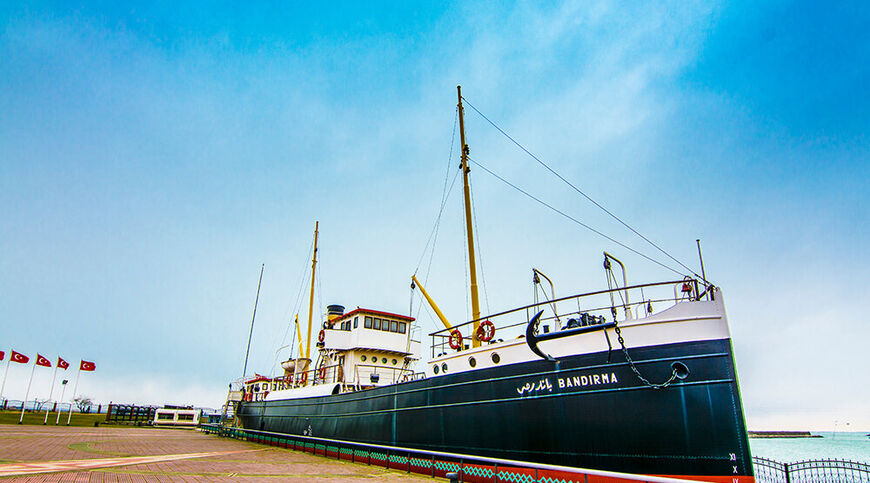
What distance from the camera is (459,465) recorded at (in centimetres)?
1084

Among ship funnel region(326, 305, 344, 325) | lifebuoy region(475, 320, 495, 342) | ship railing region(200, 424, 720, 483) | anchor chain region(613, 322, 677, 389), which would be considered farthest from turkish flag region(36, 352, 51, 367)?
anchor chain region(613, 322, 677, 389)

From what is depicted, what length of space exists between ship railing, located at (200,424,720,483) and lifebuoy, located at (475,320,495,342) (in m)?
3.22

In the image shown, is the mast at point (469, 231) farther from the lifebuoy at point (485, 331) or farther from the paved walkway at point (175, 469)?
the paved walkway at point (175, 469)

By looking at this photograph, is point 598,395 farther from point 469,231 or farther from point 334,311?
point 334,311

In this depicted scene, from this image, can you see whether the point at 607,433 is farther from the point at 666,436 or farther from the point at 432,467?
the point at 432,467

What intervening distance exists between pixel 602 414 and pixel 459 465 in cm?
355

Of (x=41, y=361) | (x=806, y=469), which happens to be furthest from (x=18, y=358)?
(x=806, y=469)

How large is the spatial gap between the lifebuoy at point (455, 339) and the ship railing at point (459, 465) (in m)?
3.10

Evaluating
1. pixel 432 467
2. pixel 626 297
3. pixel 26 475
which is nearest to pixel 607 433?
pixel 626 297

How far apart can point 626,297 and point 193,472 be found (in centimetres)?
1161

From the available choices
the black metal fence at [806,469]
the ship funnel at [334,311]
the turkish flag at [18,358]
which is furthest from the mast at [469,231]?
the turkish flag at [18,358]

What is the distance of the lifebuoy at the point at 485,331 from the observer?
13281 mm

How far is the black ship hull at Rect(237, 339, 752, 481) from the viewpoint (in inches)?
356

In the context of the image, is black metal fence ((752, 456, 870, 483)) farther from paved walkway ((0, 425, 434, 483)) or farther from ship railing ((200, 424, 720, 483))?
paved walkway ((0, 425, 434, 483))
